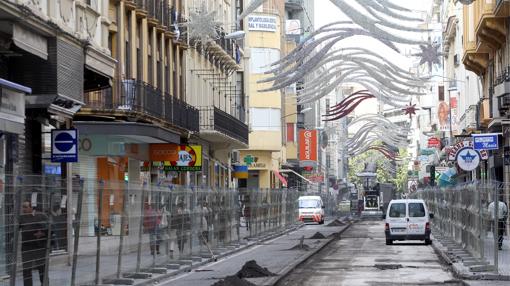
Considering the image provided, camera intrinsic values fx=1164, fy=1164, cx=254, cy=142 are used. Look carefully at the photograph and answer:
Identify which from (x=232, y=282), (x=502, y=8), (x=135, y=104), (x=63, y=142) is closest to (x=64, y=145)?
(x=63, y=142)

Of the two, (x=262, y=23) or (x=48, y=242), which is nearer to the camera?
(x=48, y=242)

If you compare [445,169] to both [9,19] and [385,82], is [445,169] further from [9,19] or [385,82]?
[9,19]

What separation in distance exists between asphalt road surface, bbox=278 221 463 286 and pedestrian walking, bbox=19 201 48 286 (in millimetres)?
6976

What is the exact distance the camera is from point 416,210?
135ft

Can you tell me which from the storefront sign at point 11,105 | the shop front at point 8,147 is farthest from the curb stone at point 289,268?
the storefront sign at point 11,105

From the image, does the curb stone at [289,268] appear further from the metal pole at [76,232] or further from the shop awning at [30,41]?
the shop awning at [30,41]

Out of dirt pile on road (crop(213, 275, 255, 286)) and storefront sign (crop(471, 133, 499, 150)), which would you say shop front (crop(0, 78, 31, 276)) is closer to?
dirt pile on road (crop(213, 275, 255, 286))

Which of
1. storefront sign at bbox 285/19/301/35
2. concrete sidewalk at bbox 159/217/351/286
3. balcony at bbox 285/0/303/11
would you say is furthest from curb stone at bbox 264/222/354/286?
balcony at bbox 285/0/303/11

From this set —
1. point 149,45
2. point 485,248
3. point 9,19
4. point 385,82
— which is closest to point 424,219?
point 385,82

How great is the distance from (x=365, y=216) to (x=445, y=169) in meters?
25.6

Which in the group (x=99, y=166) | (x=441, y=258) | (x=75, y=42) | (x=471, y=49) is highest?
(x=471, y=49)

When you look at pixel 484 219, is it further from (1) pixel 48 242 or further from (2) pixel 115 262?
(1) pixel 48 242

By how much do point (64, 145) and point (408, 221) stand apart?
2066 cm

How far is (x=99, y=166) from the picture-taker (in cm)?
3525
